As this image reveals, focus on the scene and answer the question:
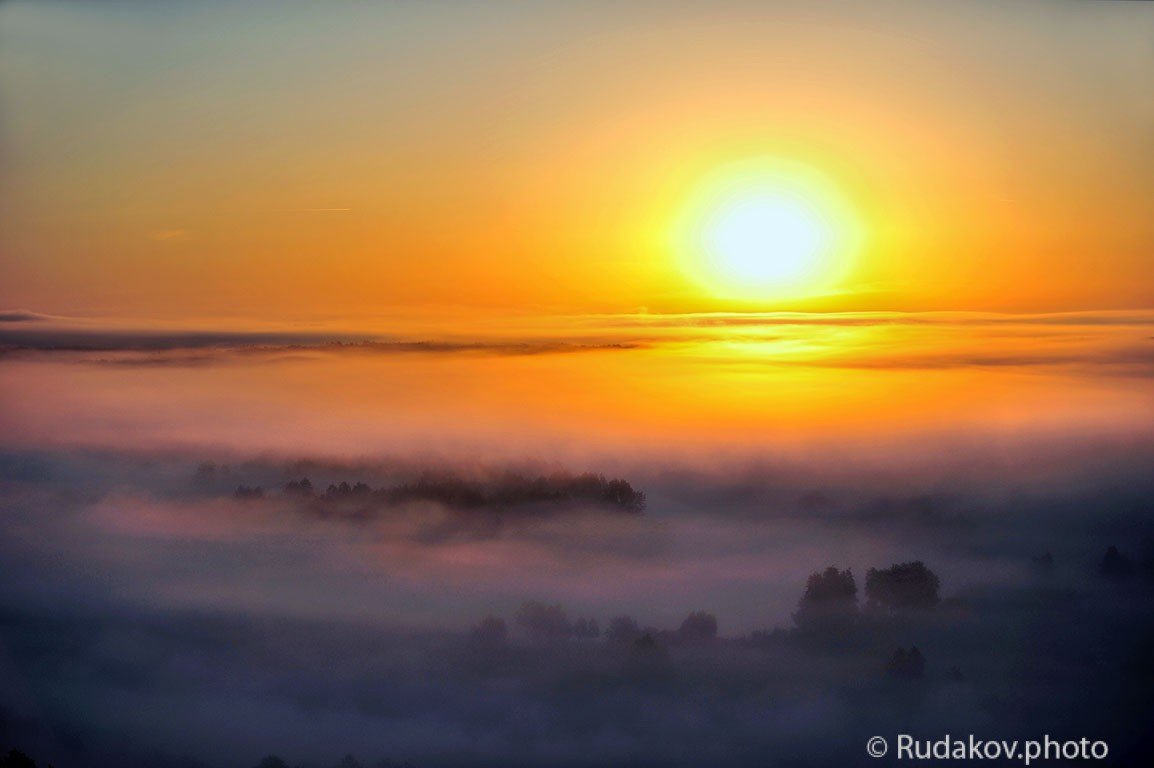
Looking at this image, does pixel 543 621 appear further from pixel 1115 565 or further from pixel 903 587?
pixel 1115 565

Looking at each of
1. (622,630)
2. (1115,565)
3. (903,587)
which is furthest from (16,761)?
(1115,565)

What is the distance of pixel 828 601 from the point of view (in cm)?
334

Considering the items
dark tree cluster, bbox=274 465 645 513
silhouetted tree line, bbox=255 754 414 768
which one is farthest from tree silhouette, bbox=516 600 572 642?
silhouetted tree line, bbox=255 754 414 768

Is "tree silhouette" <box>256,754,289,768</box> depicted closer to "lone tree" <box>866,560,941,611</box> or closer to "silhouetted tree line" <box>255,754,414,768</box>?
"silhouetted tree line" <box>255,754,414,768</box>

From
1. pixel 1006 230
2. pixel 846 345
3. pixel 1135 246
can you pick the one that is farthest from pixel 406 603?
pixel 1135 246

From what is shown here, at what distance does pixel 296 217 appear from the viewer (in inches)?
134

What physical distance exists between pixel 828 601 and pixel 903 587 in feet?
0.61

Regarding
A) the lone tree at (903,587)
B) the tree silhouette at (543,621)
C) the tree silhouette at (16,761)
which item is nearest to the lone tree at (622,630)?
the tree silhouette at (543,621)

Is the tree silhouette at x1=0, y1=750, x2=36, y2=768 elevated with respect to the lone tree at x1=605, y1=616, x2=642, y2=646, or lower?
lower

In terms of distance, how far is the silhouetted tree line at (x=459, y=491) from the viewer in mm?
3357

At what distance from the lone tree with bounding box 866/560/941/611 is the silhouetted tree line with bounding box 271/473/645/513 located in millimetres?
601

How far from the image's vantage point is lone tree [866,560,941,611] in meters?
3.34

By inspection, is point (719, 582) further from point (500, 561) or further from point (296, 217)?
point (296, 217)

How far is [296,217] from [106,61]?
0.60m
